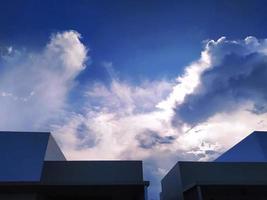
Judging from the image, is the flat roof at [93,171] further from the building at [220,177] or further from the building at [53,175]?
the building at [220,177]

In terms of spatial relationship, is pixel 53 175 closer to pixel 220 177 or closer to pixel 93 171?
pixel 93 171

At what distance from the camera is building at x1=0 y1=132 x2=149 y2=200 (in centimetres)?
893

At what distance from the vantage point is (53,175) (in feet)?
35.6

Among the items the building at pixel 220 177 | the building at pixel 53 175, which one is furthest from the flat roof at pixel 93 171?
the building at pixel 220 177

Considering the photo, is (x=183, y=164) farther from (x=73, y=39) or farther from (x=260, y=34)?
(x=73, y=39)

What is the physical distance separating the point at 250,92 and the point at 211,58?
430 centimetres

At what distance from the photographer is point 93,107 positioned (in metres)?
14.0

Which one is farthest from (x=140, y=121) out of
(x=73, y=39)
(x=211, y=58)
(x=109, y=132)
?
(x=73, y=39)

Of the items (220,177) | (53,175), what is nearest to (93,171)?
(53,175)

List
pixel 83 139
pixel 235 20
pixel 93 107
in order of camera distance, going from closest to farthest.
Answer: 1. pixel 235 20
2. pixel 93 107
3. pixel 83 139

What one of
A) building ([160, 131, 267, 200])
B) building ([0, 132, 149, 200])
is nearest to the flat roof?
building ([0, 132, 149, 200])

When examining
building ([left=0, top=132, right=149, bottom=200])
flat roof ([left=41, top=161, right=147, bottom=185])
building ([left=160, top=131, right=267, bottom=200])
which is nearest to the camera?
building ([left=0, top=132, right=149, bottom=200])

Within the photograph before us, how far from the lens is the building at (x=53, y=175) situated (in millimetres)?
8930

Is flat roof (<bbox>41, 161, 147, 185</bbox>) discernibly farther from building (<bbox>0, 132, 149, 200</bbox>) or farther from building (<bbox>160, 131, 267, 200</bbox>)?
building (<bbox>160, 131, 267, 200</bbox>)
